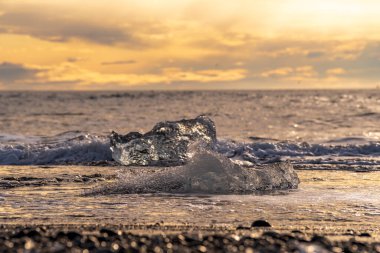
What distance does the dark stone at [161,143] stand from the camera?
55.1ft

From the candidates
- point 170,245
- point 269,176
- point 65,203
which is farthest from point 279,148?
point 170,245

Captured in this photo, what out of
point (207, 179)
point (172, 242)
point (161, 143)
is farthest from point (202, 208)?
point (161, 143)

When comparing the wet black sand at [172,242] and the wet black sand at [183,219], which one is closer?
the wet black sand at [172,242]

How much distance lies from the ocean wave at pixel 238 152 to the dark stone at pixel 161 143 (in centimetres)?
115

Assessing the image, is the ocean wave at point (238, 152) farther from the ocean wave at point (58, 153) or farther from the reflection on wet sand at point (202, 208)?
the reflection on wet sand at point (202, 208)

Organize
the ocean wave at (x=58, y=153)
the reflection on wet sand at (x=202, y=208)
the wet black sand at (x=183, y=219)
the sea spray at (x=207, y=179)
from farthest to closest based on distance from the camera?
the ocean wave at (x=58, y=153), the sea spray at (x=207, y=179), the reflection on wet sand at (x=202, y=208), the wet black sand at (x=183, y=219)

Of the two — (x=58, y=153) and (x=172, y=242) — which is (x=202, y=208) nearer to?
(x=172, y=242)

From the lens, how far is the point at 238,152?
69.1 feet

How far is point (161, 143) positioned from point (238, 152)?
4.61 metres

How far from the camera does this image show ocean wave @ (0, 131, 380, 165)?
59.5ft

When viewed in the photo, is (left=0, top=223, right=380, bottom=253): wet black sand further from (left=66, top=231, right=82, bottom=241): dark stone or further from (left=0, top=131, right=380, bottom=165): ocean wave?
(left=0, top=131, right=380, bottom=165): ocean wave

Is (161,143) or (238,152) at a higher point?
(161,143)

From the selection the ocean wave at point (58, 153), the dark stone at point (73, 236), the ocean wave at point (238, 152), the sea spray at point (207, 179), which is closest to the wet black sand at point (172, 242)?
the dark stone at point (73, 236)

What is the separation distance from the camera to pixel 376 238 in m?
6.41
